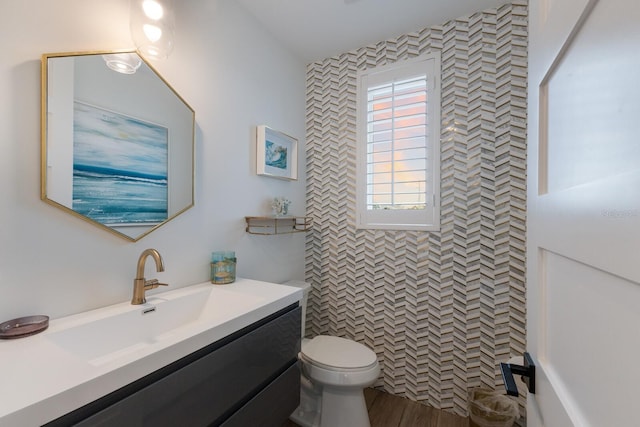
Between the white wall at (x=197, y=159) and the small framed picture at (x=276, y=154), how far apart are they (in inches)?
2.3

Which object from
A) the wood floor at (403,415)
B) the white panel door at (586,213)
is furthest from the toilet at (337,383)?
the white panel door at (586,213)

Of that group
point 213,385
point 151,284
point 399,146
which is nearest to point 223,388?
point 213,385

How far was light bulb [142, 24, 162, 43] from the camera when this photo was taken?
1146 millimetres

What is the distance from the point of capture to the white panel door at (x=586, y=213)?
0.97 ft

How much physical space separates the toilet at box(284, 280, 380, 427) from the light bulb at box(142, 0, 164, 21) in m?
1.75

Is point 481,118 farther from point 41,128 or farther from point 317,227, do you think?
point 41,128

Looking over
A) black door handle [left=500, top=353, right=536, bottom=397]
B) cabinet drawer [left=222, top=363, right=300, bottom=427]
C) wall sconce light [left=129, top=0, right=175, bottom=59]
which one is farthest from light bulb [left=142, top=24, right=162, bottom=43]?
black door handle [left=500, top=353, right=536, bottom=397]

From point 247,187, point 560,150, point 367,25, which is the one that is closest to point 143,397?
point 560,150

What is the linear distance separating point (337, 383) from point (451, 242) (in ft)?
3.60

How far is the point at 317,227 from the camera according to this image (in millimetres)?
2334

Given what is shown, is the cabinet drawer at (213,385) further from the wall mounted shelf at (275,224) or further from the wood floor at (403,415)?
the wood floor at (403,415)

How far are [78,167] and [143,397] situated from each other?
0.81m

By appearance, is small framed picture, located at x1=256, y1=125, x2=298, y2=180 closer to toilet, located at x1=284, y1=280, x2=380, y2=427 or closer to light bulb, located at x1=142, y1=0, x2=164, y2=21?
light bulb, located at x1=142, y1=0, x2=164, y2=21

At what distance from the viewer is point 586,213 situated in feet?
1.24
